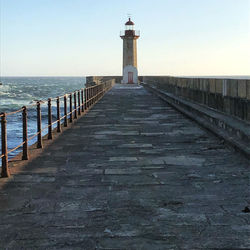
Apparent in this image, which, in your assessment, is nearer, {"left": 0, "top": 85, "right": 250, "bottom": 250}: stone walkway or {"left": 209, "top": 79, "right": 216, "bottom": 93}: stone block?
{"left": 0, "top": 85, "right": 250, "bottom": 250}: stone walkway

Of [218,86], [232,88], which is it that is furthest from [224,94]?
[232,88]

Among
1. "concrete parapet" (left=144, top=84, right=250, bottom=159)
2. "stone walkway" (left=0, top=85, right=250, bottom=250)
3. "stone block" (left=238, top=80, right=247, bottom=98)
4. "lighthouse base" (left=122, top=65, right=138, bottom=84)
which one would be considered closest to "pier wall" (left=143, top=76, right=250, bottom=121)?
"stone block" (left=238, top=80, right=247, bottom=98)

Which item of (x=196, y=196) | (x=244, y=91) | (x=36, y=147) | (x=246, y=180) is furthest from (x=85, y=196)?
(x=244, y=91)

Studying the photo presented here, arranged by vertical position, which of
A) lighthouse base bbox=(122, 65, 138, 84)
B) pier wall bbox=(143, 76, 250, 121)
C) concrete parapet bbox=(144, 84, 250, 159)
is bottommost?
concrete parapet bbox=(144, 84, 250, 159)

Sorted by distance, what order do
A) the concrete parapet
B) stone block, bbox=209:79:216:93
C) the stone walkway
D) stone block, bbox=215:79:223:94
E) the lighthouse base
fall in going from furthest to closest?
the lighthouse base < stone block, bbox=209:79:216:93 < stone block, bbox=215:79:223:94 < the concrete parapet < the stone walkway

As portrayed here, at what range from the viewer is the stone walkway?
12.9 ft

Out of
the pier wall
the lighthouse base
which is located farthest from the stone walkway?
the lighthouse base

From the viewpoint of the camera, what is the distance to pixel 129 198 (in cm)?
523

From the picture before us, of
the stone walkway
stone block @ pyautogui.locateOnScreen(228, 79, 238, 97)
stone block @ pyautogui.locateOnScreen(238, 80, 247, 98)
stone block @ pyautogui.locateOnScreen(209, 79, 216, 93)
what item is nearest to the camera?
the stone walkway

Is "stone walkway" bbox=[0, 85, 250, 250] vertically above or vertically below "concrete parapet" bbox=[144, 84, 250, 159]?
below

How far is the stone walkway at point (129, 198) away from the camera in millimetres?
3934

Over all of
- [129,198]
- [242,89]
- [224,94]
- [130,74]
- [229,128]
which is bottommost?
[129,198]

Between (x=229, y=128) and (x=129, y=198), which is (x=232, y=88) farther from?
(x=129, y=198)

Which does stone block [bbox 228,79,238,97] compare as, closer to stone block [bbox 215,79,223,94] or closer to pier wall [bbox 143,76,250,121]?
pier wall [bbox 143,76,250,121]
